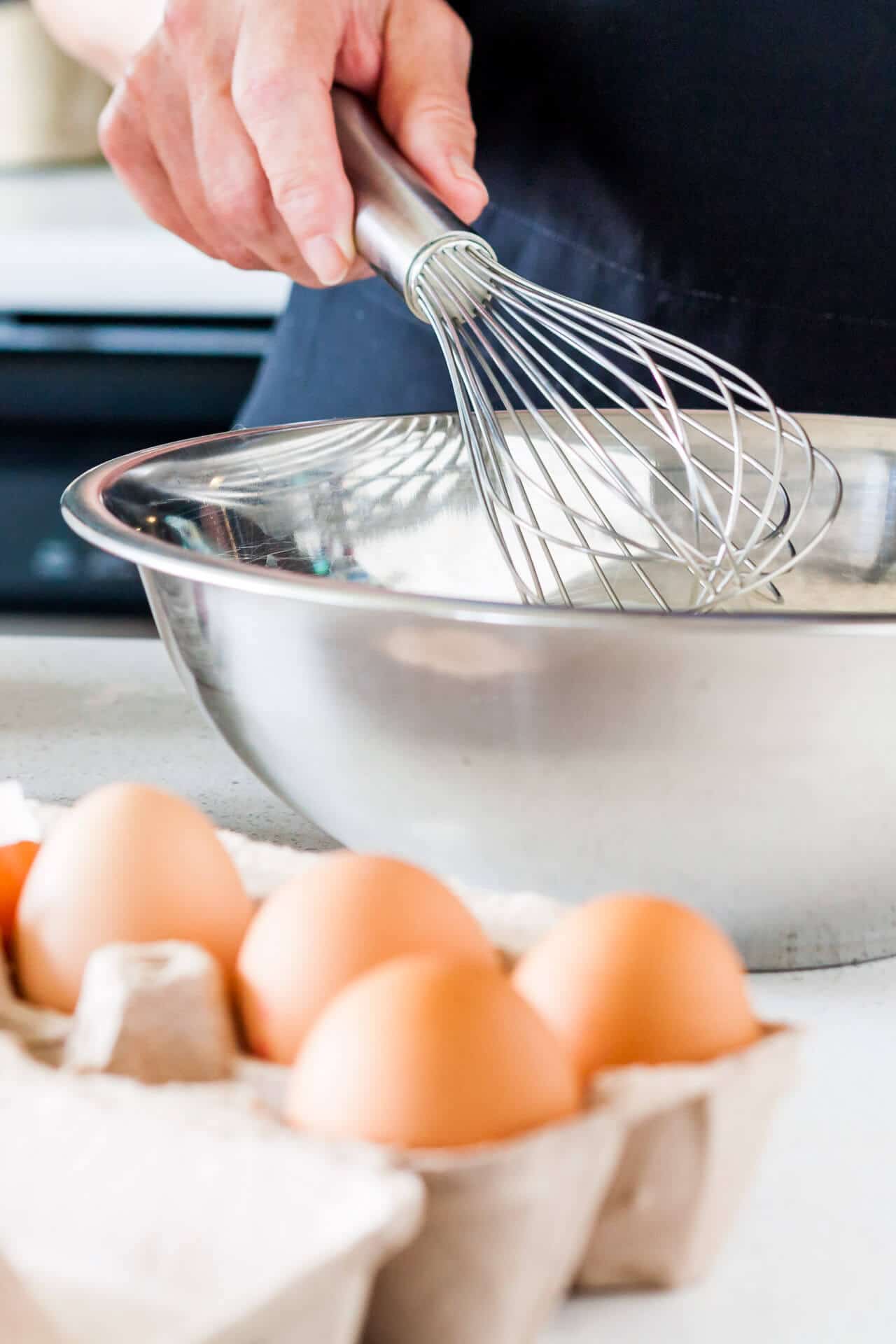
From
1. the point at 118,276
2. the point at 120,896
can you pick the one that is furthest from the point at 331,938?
the point at 118,276

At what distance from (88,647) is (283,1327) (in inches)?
22.4

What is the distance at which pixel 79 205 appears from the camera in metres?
1.67

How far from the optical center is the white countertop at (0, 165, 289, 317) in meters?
1.44

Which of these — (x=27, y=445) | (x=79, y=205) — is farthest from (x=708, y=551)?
(x=79, y=205)

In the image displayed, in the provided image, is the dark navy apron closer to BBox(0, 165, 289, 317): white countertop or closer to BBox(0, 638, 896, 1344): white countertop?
BBox(0, 638, 896, 1344): white countertop

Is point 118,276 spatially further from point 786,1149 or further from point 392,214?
point 786,1149

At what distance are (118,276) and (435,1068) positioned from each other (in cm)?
134

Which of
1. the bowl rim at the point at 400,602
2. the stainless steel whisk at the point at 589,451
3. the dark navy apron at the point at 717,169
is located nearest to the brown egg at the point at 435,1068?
the bowl rim at the point at 400,602

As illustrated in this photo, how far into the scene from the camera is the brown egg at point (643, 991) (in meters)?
0.26

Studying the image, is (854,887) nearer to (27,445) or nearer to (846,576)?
(846,576)

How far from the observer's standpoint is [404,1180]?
0.73 feet

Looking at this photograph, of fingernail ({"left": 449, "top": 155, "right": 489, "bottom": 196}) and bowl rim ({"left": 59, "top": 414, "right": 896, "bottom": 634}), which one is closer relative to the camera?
bowl rim ({"left": 59, "top": 414, "right": 896, "bottom": 634})

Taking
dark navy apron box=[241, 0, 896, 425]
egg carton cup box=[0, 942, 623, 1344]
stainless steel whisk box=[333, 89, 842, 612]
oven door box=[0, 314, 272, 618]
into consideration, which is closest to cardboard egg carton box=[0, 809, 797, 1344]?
egg carton cup box=[0, 942, 623, 1344]

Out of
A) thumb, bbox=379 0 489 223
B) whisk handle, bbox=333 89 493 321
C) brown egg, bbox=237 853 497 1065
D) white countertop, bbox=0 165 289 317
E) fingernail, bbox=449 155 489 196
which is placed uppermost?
thumb, bbox=379 0 489 223
